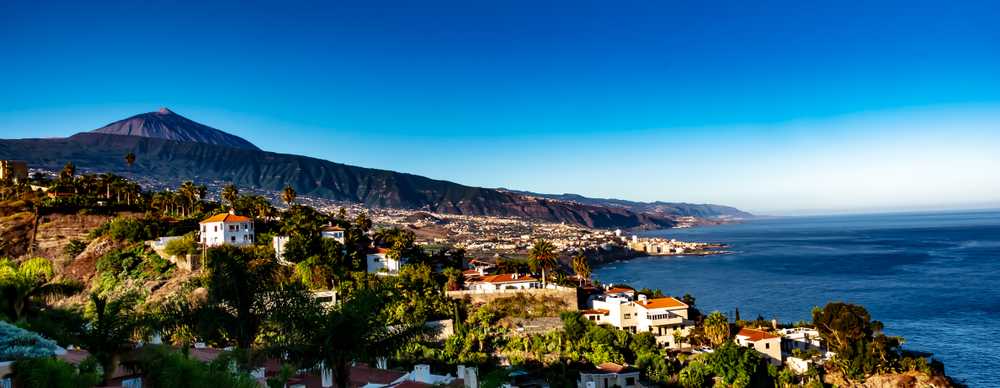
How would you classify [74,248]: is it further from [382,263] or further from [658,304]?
[658,304]

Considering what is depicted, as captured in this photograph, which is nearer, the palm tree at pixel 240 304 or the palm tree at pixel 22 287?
the palm tree at pixel 240 304

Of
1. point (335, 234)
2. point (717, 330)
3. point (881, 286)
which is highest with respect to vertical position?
point (335, 234)

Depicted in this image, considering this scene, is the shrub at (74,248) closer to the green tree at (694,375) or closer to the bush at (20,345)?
the bush at (20,345)

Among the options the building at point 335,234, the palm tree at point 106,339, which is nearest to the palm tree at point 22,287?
the palm tree at point 106,339

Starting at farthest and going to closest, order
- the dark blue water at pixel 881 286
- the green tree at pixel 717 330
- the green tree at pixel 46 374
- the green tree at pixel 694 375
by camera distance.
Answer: the dark blue water at pixel 881 286
the green tree at pixel 717 330
the green tree at pixel 694 375
the green tree at pixel 46 374

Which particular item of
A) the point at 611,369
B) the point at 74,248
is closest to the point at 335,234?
the point at 74,248

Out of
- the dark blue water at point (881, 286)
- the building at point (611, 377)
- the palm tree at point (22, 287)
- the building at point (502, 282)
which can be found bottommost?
the dark blue water at point (881, 286)
